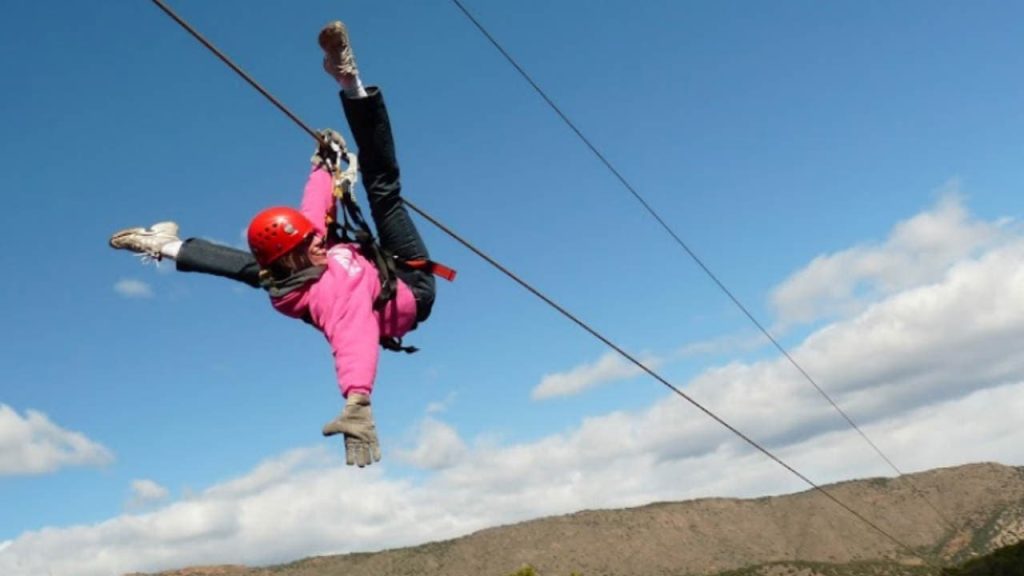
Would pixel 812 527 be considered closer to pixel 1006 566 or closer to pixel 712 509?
pixel 712 509

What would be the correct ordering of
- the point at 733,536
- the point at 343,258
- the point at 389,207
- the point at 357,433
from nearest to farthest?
1. the point at 357,433
2. the point at 343,258
3. the point at 389,207
4. the point at 733,536

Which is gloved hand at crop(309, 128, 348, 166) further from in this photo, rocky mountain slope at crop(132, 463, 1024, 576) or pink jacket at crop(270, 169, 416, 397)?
rocky mountain slope at crop(132, 463, 1024, 576)

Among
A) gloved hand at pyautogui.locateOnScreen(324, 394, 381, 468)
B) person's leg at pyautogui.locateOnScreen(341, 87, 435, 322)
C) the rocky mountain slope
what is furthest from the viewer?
the rocky mountain slope

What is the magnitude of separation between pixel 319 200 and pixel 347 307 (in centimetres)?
131

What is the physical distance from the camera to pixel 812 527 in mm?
177500

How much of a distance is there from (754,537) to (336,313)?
18956cm

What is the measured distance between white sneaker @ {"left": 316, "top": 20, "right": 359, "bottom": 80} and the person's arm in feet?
3.53

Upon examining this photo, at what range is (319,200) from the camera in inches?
253

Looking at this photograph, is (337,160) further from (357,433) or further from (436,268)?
(357,433)

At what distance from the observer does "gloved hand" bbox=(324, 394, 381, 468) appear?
15.5 ft

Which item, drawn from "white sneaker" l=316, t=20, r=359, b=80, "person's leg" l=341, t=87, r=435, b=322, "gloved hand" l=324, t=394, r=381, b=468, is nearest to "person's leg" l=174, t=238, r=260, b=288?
"person's leg" l=341, t=87, r=435, b=322

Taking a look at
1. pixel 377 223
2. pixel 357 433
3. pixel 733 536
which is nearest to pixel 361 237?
pixel 377 223

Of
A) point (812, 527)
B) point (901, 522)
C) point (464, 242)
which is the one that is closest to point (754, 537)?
point (812, 527)

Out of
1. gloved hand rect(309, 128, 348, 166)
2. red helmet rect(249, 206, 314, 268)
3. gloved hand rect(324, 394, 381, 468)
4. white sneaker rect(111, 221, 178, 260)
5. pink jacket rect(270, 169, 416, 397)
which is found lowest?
gloved hand rect(324, 394, 381, 468)
